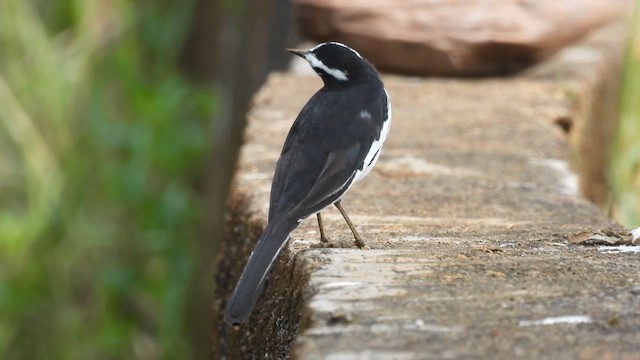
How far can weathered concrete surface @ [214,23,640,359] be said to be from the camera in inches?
77.7

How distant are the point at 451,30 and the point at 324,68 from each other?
2.13m

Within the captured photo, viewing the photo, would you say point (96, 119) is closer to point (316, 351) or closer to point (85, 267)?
point (85, 267)

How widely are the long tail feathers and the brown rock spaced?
2738 mm

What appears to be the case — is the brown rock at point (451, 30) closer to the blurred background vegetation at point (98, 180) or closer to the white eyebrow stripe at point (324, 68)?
the blurred background vegetation at point (98, 180)

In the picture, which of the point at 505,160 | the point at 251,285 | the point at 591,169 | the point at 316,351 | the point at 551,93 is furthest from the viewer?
the point at 591,169

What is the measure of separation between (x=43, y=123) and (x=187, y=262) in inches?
37.1

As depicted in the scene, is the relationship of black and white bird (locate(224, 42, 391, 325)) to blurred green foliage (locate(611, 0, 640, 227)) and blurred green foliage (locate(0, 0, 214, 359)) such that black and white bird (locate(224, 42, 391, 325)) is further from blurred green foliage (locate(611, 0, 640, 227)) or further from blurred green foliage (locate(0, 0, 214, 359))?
blurred green foliage (locate(0, 0, 214, 359))

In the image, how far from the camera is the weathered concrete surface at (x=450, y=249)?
1.97 m

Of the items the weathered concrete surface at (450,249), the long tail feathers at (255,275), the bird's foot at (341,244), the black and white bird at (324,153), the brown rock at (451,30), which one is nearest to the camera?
the weathered concrete surface at (450,249)

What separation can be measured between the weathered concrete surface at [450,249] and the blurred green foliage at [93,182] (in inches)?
35.9

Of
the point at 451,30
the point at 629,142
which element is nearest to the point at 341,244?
the point at 629,142

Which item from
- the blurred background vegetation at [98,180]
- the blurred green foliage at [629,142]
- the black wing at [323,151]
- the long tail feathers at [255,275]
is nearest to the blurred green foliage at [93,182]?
the blurred background vegetation at [98,180]

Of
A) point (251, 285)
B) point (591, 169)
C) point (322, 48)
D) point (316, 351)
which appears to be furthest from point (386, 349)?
point (591, 169)

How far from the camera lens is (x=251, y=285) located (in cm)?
245
